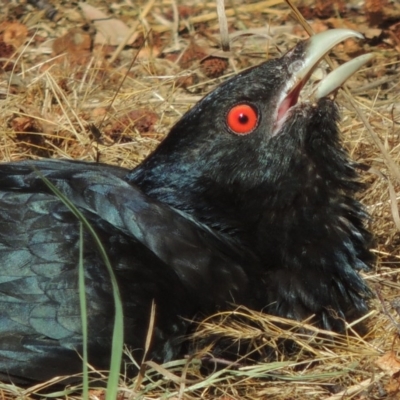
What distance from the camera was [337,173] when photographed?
4285 millimetres

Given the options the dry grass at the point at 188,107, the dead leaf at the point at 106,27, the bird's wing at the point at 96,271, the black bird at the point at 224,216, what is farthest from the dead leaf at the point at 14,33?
the bird's wing at the point at 96,271

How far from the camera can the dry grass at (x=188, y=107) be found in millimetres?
3816

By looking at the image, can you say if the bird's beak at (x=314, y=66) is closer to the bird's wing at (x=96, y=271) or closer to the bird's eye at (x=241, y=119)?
the bird's eye at (x=241, y=119)

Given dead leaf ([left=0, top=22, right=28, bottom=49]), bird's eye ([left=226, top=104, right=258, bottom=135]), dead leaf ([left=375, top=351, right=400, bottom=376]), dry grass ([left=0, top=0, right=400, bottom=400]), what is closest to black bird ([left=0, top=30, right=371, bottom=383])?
bird's eye ([left=226, top=104, right=258, bottom=135])

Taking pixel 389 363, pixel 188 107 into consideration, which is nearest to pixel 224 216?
Result: pixel 389 363

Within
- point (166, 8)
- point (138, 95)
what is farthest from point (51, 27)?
point (138, 95)

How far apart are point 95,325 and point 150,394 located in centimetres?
31

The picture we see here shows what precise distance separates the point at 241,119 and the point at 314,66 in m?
0.36

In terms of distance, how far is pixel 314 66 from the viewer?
13.7ft

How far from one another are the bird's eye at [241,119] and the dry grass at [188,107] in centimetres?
64

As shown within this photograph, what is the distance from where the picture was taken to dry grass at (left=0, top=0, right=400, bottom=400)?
12.5 ft

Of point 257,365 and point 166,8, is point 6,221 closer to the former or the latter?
point 257,365

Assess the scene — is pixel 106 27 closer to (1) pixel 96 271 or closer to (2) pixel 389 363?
(1) pixel 96 271

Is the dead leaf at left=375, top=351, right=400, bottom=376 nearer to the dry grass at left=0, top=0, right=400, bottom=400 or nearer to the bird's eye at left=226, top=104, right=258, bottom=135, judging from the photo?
the dry grass at left=0, top=0, right=400, bottom=400
